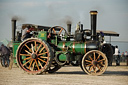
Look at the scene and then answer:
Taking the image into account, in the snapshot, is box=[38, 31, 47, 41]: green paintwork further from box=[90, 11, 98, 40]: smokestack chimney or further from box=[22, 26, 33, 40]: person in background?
box=[90, 11, 98, 40]: smokestack chimney

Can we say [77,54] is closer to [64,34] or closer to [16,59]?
[64,34]

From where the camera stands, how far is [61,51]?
1155cm

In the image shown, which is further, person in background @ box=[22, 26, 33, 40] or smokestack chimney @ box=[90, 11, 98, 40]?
person in background @ box=[22, 26, 33, 40]

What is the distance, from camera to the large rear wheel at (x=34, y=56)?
443 inches

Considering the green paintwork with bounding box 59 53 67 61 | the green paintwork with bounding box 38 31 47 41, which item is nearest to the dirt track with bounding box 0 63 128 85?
the green paintwork with bounding box 59 53 67 61

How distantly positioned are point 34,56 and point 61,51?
3.57 feet

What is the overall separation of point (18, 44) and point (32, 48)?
822 millimetres

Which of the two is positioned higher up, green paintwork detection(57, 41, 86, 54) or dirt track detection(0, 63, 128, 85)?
green paintwork detection(57, 41, 86, 54)

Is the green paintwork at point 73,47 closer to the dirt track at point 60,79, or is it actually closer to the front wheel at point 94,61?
Result: the front wheel at point 94,61

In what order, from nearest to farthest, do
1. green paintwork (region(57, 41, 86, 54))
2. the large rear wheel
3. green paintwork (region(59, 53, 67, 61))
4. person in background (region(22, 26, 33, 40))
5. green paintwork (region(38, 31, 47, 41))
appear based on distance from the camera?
the large rear wheel < green paintwork (region(59, 53, 67, 61)) < green paintwork (region(57, 41, 86, 54)) < green paintwork (region(38, 31, 47, 41)) < person in background (region(22, 26, 33, 40))

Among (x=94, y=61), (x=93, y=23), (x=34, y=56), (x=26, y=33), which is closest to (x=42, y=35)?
(x=26, y=33)

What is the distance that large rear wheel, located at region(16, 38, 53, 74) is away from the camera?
11250 millimetres

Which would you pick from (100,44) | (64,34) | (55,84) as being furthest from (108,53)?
(55,84)

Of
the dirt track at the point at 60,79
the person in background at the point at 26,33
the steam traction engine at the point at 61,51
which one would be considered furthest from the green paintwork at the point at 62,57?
the person in background at the point at 26,33
